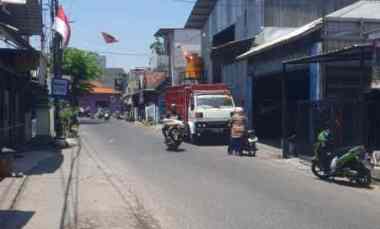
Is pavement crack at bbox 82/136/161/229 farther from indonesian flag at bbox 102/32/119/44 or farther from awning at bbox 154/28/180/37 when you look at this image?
awning at bbox 154/28/180/37

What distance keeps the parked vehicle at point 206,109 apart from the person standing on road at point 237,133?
190 inches

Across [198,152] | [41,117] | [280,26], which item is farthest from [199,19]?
[198,152]

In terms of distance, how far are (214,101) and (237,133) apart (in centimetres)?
596

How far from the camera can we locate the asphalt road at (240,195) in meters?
9.34

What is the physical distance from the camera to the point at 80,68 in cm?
5794

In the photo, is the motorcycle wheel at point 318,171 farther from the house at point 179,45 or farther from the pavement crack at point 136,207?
the house at point 179,45

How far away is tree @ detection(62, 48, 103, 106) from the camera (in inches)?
2258

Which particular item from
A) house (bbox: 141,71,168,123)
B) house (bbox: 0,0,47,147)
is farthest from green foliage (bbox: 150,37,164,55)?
house (bbox: 0,0,47,147)

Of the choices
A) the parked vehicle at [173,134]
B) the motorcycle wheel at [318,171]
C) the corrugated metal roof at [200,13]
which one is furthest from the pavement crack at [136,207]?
the corrugated metal roof at [200,13]

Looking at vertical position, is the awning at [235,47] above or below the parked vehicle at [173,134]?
above

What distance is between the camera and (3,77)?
21250 mm

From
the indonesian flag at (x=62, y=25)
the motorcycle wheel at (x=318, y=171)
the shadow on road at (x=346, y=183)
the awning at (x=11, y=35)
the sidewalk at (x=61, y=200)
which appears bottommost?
the shadow on road at (x=346, y=183)

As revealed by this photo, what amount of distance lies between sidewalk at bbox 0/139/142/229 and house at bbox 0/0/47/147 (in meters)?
3.21

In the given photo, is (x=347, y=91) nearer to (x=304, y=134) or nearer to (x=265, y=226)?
(x=304, y=134)
